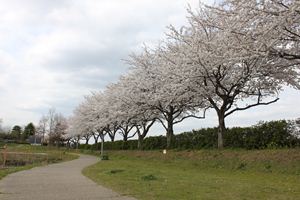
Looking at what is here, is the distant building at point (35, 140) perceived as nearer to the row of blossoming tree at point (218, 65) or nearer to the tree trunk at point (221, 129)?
the row of blossoming tree at point (218, 65)

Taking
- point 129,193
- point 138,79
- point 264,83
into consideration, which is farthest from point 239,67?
point 129,193

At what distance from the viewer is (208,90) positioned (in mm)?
24609

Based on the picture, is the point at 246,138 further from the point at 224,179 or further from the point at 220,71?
the point at 224,179

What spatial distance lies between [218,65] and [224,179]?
32.4ft

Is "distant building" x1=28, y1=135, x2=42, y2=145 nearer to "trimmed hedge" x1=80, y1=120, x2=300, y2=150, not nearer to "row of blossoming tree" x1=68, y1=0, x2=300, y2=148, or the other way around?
"row of blossoming tree" x1=68, y1=0, x2=300, y2=148

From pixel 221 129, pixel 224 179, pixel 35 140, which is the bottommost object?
pixel 224 179

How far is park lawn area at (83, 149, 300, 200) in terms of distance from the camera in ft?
30.4

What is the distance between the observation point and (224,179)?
12.9 metres

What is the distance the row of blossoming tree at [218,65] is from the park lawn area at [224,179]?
3743 millimetres

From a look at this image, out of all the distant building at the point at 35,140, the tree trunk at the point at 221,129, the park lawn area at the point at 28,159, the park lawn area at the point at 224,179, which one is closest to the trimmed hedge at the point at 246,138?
the tree trunk at the point at 221,129

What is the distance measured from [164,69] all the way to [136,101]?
317 inches

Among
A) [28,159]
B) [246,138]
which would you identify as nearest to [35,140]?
[28,159]

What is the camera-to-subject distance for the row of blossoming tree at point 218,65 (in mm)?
13812

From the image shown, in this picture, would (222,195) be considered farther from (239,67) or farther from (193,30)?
(193,30)
